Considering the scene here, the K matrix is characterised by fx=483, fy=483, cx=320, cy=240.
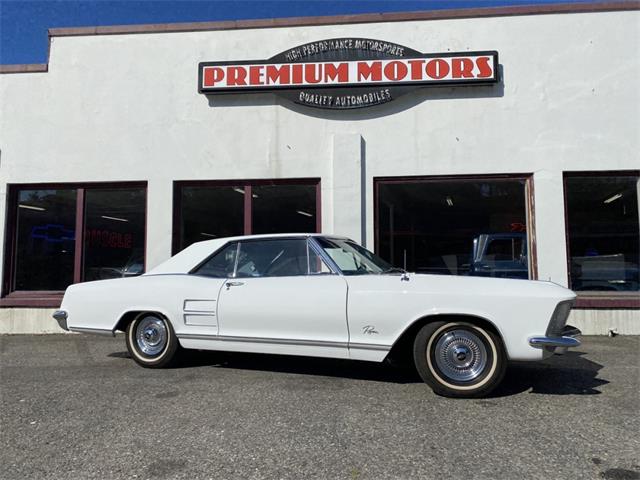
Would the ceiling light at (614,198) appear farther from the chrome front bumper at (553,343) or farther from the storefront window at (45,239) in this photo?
the storefront window at (45,239)

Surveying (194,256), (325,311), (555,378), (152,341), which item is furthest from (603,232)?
(152,341)

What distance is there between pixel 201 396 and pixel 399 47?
6.25 metres

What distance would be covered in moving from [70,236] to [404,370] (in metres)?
6.44

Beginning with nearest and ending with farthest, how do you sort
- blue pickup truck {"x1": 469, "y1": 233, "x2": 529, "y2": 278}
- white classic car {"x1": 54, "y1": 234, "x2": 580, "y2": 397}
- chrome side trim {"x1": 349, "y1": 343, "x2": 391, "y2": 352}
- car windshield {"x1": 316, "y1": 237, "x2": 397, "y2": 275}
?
white classic car {"x1": 54, "y1": 234, "x2": 580, "y2": 397}
chrome side trim {"x1": 349, "y1": 343, "x2": 391, "y2": 352}
car windshield {"x1": 316, "y1": 237, "x2": 397, "y2": 275}
blue pickup truck {"x1": 469, "y1": 233, "x2": 529, "y2": 278}

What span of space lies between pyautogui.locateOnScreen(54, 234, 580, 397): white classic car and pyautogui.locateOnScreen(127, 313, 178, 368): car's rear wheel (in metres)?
A: 0.01

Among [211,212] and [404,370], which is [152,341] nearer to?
[404,370]

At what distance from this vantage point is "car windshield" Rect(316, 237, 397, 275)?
15.2ft

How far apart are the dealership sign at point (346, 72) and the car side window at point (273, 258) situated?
376 centimetres

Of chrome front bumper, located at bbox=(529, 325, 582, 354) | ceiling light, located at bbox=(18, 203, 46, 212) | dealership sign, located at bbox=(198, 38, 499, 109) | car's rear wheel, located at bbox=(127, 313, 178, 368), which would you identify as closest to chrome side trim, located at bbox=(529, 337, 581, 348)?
chrome front bumper, located at bbox=(529, 325, 582, 354)

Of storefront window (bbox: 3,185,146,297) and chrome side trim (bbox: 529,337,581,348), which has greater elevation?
storefront window (bbox: 3,185,146,297)

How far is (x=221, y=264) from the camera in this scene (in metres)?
5.11

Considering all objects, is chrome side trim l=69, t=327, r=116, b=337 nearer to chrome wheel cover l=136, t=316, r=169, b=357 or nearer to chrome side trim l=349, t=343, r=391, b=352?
chrome wheel cover l=136, t=316, r=169, b=357

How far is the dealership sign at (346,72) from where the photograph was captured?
25.2 feet

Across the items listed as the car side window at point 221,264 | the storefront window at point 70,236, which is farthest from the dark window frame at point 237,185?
the car side window at point 221,264
